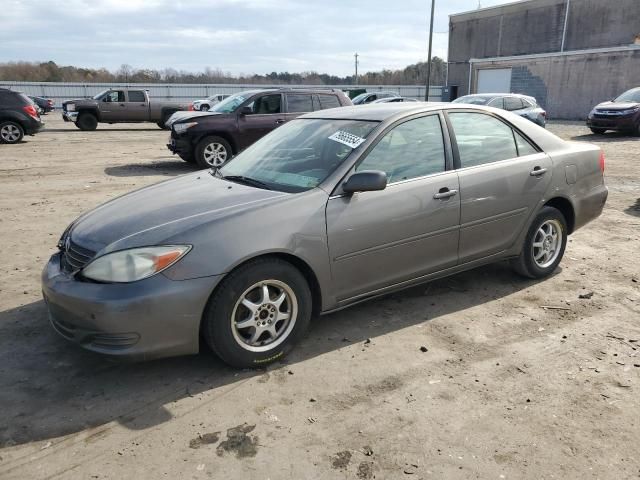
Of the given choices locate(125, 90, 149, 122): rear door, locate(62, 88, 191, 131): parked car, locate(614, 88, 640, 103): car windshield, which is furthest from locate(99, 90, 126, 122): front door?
locate(614, 88, 640, 103): car windshield

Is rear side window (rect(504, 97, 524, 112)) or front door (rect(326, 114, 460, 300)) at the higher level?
rear side window (rect(504, 97, 524, 112))

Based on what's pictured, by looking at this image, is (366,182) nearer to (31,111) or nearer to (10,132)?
(31,111)

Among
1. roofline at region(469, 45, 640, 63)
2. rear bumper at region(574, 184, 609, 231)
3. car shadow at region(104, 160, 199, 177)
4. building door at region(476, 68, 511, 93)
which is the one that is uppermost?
roofline at region(469, 45, 640, 63)

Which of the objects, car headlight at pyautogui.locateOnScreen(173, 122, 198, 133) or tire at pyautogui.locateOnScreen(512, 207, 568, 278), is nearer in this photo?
tire at pyautogui.locateOnScreen(512, 207, 568, 278)

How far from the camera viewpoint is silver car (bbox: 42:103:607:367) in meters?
3.02

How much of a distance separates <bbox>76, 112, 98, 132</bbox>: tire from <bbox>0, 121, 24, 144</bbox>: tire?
699cm

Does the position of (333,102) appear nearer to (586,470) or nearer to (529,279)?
(529,279)

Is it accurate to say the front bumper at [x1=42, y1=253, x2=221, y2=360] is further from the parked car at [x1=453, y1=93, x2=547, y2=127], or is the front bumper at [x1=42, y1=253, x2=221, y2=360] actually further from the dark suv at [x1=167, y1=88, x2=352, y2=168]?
the parked car at [x1=453, y1=93, x2=547, y2=127]

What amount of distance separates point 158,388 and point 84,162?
11104 millimetres

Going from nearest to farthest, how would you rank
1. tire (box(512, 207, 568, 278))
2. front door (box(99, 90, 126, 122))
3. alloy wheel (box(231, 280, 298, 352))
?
alloy wheel (box(231, 280, 298, 352)), tire (box(512, 207, 568, 278)), front door (box(99, 90, 126, 122))

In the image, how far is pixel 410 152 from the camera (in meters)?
3.96

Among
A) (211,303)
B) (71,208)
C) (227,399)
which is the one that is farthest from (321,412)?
(71,208)

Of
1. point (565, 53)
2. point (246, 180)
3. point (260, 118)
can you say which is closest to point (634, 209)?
point (246, 180)

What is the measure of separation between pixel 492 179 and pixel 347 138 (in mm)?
1269
